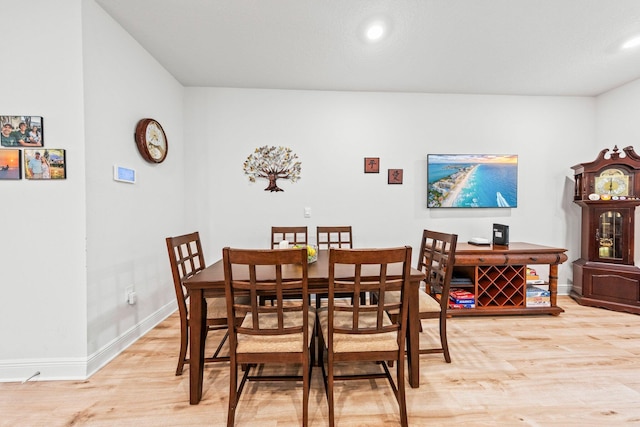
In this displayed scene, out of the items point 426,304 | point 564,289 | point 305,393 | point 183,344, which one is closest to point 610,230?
point 564,289

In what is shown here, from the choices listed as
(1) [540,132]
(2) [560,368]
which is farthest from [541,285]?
(1) [540,132]

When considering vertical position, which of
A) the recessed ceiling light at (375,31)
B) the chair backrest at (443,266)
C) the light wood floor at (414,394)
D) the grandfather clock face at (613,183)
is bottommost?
the light wood floor at (414,394)

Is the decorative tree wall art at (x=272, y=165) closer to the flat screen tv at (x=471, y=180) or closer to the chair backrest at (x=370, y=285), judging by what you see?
the flat screen tv at (x=471, y=180)

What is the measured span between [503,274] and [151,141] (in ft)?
12.4

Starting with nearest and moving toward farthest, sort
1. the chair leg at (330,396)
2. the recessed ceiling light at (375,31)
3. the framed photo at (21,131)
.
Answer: the chair leg at (330,396)
the framed photo at (21,131)
the recessed ceiling light at (375,31)

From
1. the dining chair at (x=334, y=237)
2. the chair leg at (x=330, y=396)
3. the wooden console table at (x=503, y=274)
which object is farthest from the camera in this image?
the dining chair at (x=334, y=237)

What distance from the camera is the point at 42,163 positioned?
1844mm

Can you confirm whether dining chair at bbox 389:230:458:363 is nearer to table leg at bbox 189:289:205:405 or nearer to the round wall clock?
table leg at bbox 189:289:205:405

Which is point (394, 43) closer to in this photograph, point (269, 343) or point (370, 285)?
point (370, 285)

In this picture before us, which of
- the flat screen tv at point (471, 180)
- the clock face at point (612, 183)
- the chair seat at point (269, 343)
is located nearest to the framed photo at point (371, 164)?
the flat screen tv at point (471, 180)

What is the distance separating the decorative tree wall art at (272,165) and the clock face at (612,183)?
134 inches

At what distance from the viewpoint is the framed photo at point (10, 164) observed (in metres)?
Answer: 1.83

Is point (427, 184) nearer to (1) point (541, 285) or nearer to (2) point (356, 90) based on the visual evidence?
(2) point (356, 90)

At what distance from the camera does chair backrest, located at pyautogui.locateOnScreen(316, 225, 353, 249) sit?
116 inches
